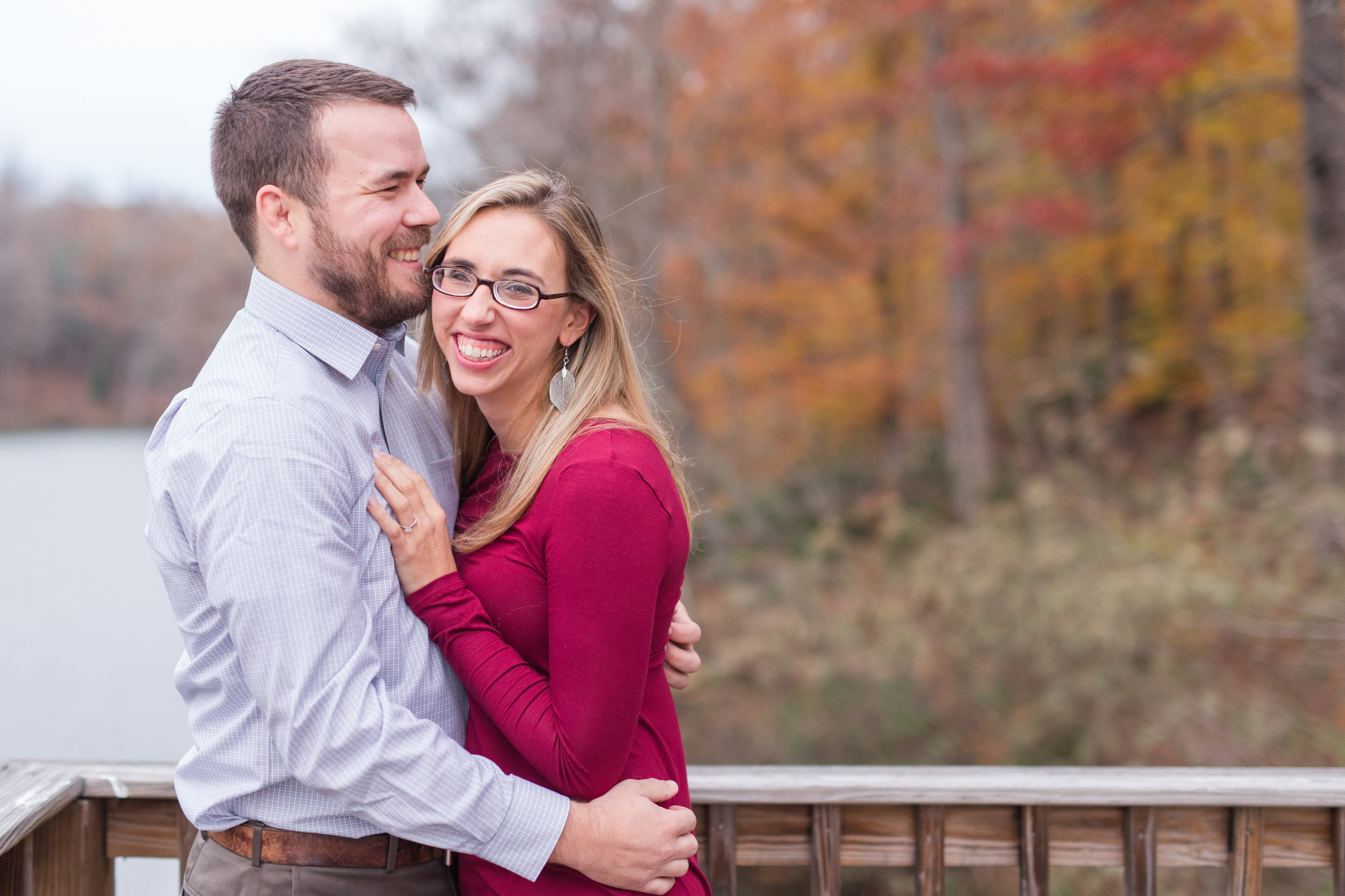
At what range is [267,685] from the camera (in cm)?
136

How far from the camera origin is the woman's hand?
1.55 metres

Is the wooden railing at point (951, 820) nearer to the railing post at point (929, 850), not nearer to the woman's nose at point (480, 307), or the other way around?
the railing post at point (929, 850)

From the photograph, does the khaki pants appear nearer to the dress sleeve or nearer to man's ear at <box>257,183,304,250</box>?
the dress sleeve

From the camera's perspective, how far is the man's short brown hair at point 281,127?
5.30 feet

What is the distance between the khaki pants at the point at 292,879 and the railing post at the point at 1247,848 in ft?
4.65

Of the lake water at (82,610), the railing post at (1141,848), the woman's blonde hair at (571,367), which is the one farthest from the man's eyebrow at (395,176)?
the lake water at (82,610)

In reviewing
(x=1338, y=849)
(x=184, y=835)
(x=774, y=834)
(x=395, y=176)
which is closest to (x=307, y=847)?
(x=184, y=835)

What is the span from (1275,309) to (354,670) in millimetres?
10374

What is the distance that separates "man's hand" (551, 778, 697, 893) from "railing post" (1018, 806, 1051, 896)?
26.5 inches

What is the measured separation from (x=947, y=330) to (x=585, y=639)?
10.8m

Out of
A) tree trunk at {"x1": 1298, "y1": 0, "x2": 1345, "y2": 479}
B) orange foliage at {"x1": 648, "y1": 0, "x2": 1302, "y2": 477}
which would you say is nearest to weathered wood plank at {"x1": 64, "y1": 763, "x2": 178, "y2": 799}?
tree trunk at {"x1": 1298, "y1": 0, "x2": 1345, "y2": 479}

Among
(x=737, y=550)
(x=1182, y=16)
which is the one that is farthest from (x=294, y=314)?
(x=1182, y=16)

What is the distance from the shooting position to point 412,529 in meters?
1.56

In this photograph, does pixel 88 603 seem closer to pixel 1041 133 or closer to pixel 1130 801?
pixel 1130 801
